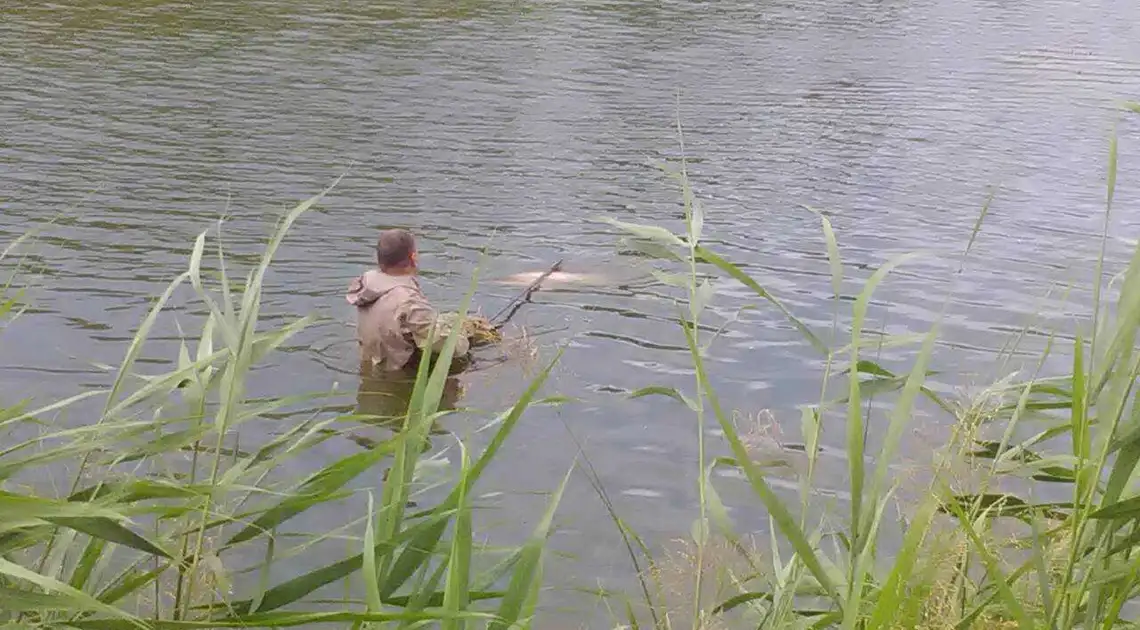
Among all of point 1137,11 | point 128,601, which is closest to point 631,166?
point 128,601

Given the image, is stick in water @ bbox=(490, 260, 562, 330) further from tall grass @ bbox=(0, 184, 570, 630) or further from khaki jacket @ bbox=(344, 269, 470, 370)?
tall grass @ bbox=(0, 184, 570, 630)

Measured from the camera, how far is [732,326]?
1071cm

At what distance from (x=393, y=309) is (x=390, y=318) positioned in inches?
2.5

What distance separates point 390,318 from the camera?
28.7 ft

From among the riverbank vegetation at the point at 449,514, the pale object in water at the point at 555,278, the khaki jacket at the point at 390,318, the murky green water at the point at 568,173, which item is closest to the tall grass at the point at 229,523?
the riverbank vegetation at the point at 449,514

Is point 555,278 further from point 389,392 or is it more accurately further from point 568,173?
point 568,173

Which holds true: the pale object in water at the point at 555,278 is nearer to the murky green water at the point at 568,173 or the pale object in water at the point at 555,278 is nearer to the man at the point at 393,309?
the murky green water at the point at 568,173

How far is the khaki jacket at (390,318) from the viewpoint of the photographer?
28.7 feet

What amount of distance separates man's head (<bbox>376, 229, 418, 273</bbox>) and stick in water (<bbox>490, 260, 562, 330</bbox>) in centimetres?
127

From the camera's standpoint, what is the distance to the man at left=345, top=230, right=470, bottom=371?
28.7 feet

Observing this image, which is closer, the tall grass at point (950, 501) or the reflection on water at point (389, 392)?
the tall grass at point (950, 501)

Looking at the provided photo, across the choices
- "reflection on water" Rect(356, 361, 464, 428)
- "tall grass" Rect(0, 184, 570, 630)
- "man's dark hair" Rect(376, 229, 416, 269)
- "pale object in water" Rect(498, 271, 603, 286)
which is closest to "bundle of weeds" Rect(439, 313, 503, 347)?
"reflection on water" Rect(356, 361, 464, 428)

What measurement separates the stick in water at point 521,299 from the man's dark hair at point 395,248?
4.29 feet

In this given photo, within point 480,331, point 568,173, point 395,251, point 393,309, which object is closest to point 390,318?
point 393,309
